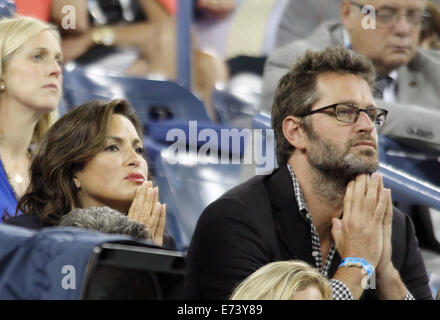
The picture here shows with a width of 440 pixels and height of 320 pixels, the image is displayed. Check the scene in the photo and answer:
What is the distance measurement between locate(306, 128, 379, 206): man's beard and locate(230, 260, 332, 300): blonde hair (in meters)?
0.54

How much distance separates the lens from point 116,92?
10.8ft

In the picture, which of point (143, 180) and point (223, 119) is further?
point (223, 119)

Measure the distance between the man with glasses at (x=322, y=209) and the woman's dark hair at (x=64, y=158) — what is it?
323 mm

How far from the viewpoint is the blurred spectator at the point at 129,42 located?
11.1ft

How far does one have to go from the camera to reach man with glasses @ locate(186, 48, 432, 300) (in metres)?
1.92

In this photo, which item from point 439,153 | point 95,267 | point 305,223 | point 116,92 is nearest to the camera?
point 95,267

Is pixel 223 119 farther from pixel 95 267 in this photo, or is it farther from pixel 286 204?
pixel 95 267

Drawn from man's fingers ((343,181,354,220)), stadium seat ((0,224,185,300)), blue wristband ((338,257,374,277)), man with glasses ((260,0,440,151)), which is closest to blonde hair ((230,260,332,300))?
stadium seat ((0,224,185,300))

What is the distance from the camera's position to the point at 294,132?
2.16 m

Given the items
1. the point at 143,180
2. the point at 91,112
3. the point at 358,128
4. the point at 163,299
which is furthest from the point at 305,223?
the point at 163,299

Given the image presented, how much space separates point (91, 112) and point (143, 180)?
19cm

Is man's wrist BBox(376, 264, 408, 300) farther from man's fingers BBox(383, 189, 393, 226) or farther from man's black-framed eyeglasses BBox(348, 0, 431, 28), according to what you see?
man's black-framed eyeglasses BBox(348, 0, 431, 28)

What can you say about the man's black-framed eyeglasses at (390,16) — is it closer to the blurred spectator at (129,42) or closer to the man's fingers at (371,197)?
the blurred spectator at (129,42)

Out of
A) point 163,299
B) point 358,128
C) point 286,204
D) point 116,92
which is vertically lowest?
point 163,299
